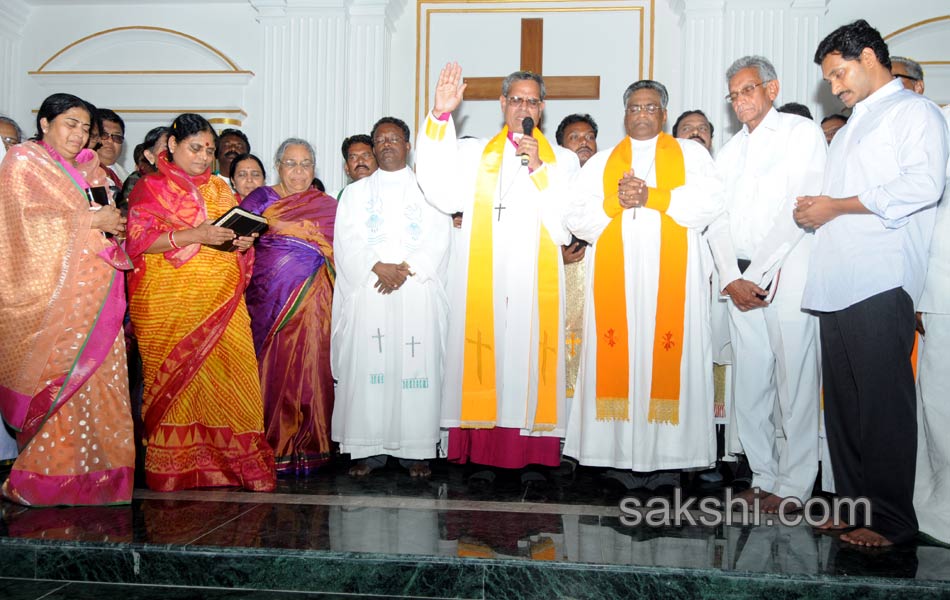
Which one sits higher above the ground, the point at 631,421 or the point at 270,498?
the point at 631,421

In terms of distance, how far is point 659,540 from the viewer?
3264 mm

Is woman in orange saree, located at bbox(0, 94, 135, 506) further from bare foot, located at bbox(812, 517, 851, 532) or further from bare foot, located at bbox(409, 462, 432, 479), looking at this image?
bare foot, located at bbox(812, 517, 851, 532)

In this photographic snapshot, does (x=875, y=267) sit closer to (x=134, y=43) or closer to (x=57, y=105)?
(x=57, y=105)

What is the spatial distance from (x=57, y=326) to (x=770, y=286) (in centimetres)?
340

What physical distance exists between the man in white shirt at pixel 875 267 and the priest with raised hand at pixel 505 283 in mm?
1408

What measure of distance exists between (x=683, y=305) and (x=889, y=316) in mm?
1091

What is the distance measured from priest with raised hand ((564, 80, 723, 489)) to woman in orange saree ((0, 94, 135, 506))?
2351 mm

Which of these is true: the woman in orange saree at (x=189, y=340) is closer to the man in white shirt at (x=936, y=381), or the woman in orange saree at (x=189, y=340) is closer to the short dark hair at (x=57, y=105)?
the short dark hair at (x=57, y=105)

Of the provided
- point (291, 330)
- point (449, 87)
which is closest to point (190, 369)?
point (291, 330)

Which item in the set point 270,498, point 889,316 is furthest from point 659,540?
point 270,498

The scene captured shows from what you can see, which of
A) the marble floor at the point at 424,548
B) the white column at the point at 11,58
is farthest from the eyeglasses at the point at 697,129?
the white column at the point at 11,58

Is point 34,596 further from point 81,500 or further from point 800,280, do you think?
point 800,280

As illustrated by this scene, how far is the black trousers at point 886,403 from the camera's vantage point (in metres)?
3.26

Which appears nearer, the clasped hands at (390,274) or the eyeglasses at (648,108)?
the eyeglasses at (648,108)
